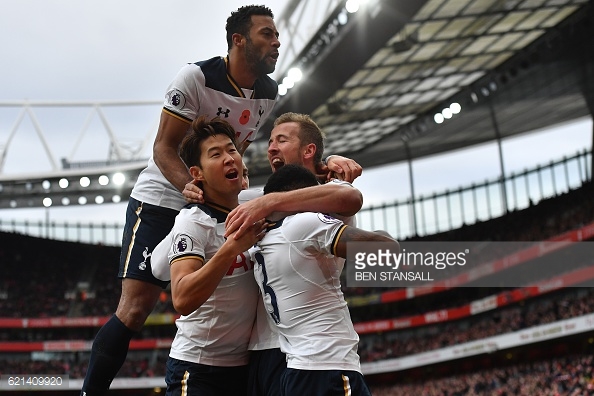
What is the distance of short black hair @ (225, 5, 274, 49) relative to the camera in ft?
16.5

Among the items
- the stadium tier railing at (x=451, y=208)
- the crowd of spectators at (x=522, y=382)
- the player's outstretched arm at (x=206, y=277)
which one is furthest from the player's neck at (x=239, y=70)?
the stadium tier railing at (x=451, y=208)

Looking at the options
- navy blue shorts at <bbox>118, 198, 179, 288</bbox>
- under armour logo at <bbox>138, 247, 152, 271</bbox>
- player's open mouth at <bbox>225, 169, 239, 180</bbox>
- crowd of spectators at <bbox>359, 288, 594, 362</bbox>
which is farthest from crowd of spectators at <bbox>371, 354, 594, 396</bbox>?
player's open mouth at <bbox>225, 169, 239, 180</bbox>

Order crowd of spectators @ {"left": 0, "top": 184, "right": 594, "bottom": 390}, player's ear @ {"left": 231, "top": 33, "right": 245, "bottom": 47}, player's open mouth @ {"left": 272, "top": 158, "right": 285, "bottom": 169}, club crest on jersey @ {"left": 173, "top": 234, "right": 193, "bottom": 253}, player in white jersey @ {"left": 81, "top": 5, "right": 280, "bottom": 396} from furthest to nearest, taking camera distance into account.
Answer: crowd of spectators @ {"left": 0, "top": 184, "right": 594, "bottom": 390} < player's ear @ {"left": 231, "top": 33, "right": 245, "bottom": 47} < player in white jersey @ {"left": 81, "top": 5, "right": 280, "bottom": 396} < player's open mouth @ {"left": 272, "top": 158, "right": 285, "bottom": 169} < club crest on jersey @ {"left": 173, "top": 234, "right": 193, "bottom": 253}

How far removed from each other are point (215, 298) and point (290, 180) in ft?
2.51

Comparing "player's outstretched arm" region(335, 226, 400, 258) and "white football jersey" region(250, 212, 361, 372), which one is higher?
"player's outstretched arm" region(335, 226, 400, 258)

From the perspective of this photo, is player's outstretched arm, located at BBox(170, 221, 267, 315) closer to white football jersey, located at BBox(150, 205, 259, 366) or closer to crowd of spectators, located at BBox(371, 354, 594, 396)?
white football jersey, located at BBox(150, 205, 259, 366)

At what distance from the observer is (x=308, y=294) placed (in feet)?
12.0

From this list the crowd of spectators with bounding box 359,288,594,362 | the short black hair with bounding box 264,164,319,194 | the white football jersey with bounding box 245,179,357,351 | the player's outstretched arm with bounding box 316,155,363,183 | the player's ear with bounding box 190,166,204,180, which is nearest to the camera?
the short black hair with bounding box 264,164,319,194

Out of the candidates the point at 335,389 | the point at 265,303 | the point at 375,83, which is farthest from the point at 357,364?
the point at 375,83

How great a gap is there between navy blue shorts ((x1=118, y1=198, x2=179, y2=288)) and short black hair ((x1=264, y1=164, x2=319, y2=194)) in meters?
1.23

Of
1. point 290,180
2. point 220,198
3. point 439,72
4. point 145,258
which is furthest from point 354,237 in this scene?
point 439,72

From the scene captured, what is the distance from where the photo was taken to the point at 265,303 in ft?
12.6

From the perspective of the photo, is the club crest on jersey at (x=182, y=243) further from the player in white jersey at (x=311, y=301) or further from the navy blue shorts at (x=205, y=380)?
the navy blue shorts at (x=205, y=380)

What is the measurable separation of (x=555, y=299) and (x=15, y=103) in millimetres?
22527
